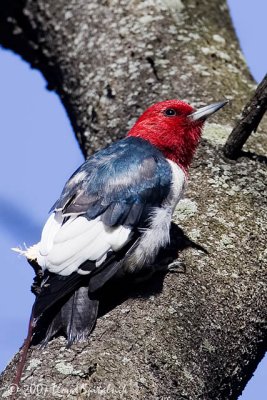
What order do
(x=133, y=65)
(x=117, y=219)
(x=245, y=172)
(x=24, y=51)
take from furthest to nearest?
(x=24, y=51)
(x=133, y=65)
(x=245, y=172)
(x=117, y=219)

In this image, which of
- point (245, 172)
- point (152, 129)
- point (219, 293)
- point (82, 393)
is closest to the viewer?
point (82, 393)

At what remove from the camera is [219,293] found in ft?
9.82

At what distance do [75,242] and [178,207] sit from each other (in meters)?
0.52

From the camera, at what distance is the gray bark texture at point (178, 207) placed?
2.58 metres

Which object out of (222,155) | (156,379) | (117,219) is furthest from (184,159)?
(156,379)

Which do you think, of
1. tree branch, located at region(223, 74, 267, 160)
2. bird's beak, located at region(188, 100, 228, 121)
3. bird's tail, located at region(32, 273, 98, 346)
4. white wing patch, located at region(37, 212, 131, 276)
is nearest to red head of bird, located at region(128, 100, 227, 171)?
bird's beak, located at region(188, 100, 228, 121)

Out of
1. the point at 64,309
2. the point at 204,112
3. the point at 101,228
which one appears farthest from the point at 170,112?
the point at 64,309

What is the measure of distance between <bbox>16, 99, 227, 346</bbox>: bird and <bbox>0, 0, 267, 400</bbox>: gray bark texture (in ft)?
0.27

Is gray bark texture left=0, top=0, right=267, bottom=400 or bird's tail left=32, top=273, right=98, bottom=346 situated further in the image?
bird's tail left=32, top=273, right=98, bottom=346

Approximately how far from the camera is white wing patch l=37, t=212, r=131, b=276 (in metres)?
3.13

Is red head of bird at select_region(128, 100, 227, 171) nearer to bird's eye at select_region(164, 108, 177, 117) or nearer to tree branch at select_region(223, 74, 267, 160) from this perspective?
bird's eye at select_region(164, 108, 177, 117)

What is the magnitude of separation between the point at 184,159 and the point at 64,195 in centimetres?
62

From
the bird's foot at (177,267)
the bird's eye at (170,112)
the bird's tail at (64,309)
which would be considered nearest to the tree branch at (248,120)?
the bird's eye at (170,112)

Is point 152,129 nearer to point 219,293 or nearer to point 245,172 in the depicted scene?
point 245,172
